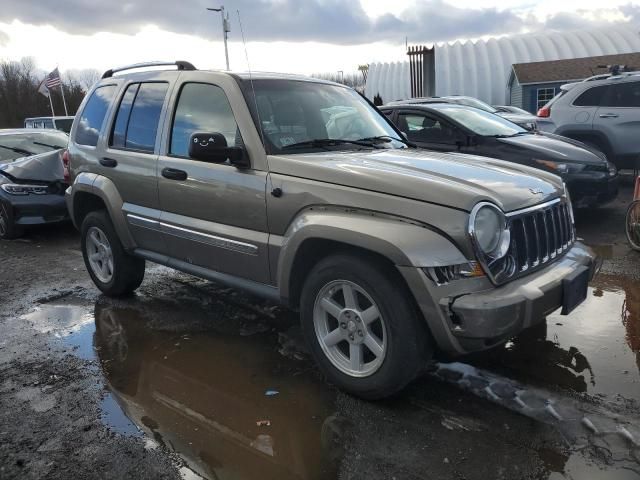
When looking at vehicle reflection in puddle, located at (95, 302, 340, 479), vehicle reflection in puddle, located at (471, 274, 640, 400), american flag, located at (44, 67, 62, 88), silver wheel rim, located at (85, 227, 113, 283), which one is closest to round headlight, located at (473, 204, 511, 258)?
vehicle reflection in puddle, located at (471, 274, 640, 400)

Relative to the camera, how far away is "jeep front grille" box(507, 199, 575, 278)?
301 cm

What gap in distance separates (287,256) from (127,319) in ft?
7.11

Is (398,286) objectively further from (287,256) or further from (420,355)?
(287,256)

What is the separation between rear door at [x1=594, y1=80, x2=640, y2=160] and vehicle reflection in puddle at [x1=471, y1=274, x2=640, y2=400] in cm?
567

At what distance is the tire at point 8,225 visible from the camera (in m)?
8.29

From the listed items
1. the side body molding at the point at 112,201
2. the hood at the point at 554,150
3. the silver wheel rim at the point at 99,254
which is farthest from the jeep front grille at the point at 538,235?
the hood at the point at 554,150

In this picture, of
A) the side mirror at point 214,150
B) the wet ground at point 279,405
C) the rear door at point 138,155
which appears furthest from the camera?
the rear door at point 138,155

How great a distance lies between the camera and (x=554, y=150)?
7270 mm

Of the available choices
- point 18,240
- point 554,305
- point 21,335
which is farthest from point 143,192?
point 18,240

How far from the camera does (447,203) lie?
2.86 metres

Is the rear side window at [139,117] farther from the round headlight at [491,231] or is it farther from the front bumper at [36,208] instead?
the front bumper at [36,208]

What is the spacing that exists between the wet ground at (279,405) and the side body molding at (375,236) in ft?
2.94

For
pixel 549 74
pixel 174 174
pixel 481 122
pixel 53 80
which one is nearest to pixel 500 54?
pixel 549 74

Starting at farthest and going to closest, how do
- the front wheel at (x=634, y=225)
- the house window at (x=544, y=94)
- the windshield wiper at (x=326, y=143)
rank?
the house window at (x=544, y=94) < the front wheel at (x=634, y=225) < the windshield wiper at (x=326, y=143)
